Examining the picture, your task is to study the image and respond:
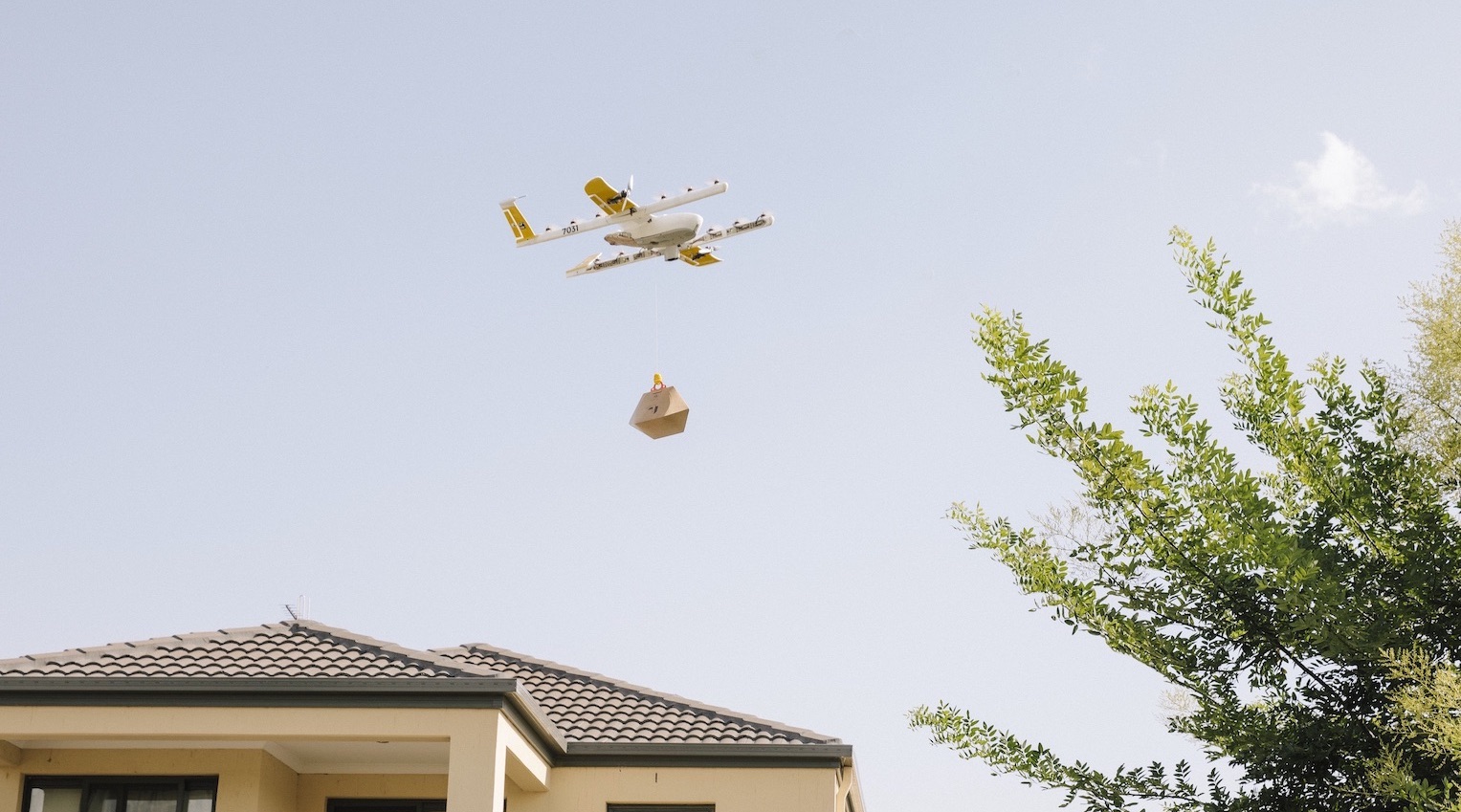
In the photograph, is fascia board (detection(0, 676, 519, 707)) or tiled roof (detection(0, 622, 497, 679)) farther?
tiled roof (detection(0, 622, 497, 679))

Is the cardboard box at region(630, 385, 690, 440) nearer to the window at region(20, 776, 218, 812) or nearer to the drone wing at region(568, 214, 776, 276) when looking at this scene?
the drone wing at region(568, 214, 776, 276)

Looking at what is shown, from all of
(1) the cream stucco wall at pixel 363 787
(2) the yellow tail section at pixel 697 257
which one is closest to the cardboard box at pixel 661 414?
(2) the yellow tail section at pixel 697 257

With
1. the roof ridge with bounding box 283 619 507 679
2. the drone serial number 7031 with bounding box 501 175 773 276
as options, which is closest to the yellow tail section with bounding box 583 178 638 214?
the drone serial number 7031 with bounding box 501 175 773 276

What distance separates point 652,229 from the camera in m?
13.5

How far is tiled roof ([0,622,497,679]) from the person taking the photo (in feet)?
40.7

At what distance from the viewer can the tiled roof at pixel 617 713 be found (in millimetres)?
14531

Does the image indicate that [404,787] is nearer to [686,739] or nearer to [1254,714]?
[686,739]

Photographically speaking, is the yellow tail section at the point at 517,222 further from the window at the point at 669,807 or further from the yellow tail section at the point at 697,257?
the window at the point at 669,807

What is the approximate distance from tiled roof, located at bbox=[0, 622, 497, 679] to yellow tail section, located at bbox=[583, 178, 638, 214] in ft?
13.4

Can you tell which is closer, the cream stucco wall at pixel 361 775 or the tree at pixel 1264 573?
the tree at pixel 1264 573

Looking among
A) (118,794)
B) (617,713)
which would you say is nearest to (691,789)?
(617,713)

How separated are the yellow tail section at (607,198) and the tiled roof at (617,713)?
488 cm

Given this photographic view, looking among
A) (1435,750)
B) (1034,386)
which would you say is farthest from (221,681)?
(1435,750)

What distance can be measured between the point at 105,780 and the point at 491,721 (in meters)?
3.82
